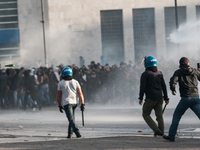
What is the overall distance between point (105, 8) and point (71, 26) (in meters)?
3.16

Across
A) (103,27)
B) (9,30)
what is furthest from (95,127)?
(9,30)

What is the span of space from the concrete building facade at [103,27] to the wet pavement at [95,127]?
64.7ft

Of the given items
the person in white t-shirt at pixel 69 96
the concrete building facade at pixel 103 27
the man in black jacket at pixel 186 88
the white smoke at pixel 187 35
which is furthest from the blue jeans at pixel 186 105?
the concrete building facade at pixel 103 27

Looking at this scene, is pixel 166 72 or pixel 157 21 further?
pixel 157 21

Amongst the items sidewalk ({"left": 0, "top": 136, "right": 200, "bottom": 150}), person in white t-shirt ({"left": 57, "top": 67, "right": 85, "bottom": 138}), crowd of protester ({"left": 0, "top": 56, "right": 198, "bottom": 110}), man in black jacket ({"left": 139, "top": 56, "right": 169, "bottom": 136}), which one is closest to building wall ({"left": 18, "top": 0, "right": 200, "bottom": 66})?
crowd of protester ({"left": 0, "top": 56, "right": 198, "bottom": 110})

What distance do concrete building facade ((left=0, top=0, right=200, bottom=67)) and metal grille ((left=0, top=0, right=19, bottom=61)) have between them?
2.82m

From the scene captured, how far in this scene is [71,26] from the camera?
33781mm

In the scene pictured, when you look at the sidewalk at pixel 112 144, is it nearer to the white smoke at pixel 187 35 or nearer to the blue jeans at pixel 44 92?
the blue jeans at pixel 44 92

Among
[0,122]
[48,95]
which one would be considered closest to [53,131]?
[0,122]

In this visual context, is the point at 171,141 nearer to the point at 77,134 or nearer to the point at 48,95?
the point at 77,134

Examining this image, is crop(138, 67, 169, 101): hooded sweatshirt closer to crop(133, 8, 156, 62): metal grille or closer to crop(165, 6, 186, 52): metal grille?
crop(165, 6, 186, 52): metal grille

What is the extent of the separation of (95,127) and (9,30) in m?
26.2

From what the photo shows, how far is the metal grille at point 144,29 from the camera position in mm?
34094

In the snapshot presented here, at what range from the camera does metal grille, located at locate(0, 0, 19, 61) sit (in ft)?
115
